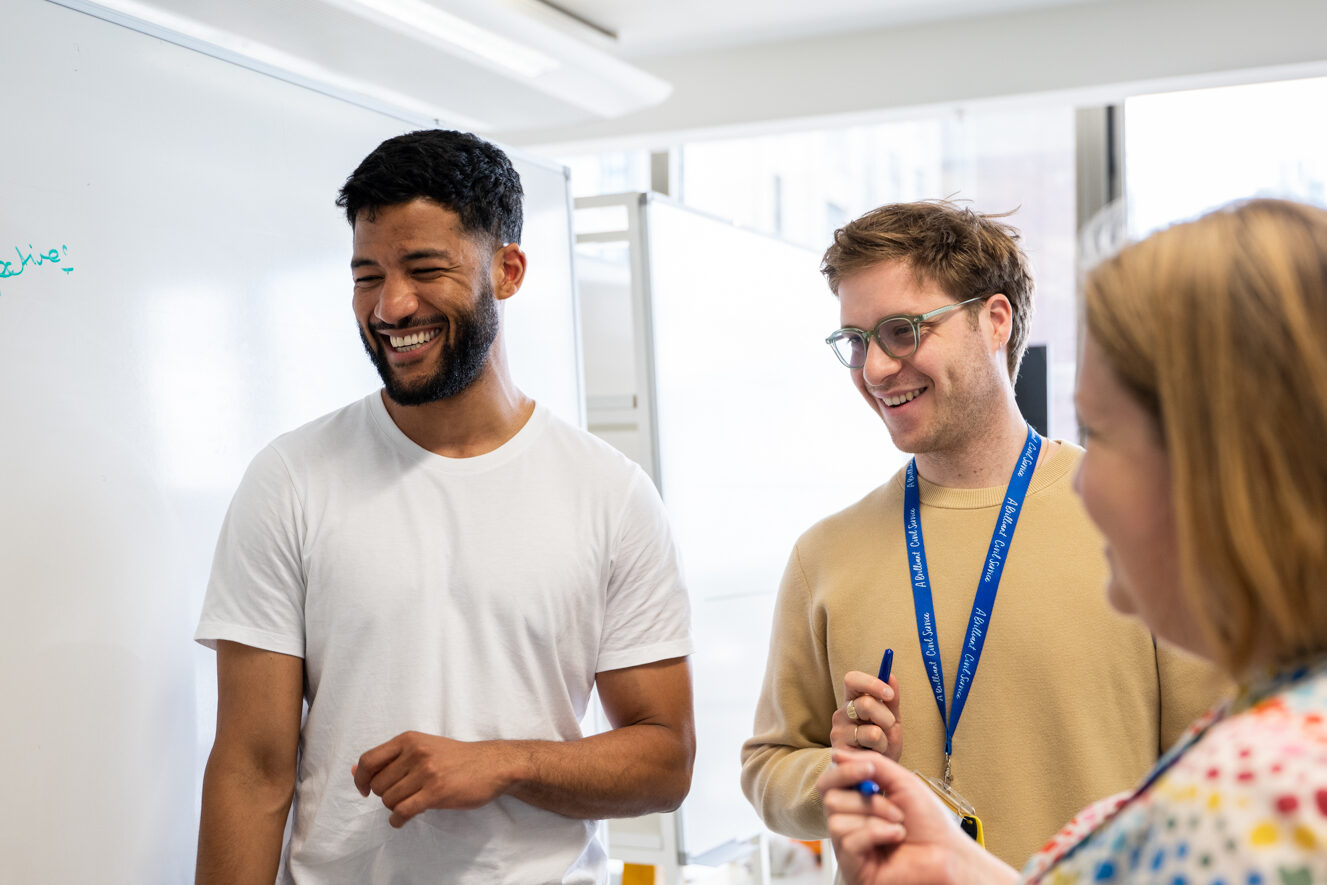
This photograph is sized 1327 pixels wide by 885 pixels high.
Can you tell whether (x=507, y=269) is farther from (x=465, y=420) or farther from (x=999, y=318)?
(x=999, y=318)

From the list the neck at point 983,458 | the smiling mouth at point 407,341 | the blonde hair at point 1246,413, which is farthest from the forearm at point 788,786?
the blonde hair at point 1246,413

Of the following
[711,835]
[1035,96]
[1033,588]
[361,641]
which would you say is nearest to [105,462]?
[361,641]

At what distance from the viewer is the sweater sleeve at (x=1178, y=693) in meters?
1.43

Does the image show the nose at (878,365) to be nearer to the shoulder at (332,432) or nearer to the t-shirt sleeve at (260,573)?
the shoulder at (332,432)

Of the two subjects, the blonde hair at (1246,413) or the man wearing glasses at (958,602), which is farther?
the man wearing glasses at (958,602)

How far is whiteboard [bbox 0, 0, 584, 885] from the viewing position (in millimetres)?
1496

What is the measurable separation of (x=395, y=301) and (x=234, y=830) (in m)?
0.75

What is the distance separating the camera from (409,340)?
1.63 m

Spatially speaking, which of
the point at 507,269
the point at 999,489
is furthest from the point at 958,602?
the point at 507,269

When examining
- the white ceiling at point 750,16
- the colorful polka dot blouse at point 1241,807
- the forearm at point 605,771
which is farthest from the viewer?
the white ceiling at point 750,16

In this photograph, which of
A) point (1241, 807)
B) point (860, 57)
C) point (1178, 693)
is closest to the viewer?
point (1241, 807)

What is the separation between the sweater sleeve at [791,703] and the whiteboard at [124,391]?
2.81 ft

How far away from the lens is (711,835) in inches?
122

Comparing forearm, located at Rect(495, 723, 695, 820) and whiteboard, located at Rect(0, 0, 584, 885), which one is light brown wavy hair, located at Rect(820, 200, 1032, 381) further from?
whiteboard, located at Rect(0, 0, 584, 885)
